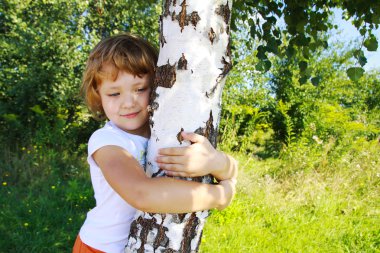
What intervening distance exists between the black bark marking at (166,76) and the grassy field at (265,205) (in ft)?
7.26

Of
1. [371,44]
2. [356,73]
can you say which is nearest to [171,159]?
[356,73]

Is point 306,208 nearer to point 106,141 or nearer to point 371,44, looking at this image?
point 371,44

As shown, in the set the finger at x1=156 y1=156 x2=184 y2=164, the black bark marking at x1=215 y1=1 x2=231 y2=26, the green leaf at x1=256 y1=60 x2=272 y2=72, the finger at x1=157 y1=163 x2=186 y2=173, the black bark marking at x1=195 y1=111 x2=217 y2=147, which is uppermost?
the green leaf at x1=256 y1=60 x2=272 y2=72

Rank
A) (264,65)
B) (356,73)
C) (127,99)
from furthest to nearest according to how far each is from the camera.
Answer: (264,65) → (356,73) → (127,99)

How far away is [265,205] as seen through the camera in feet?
12.9

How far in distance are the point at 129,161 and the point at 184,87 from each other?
1.01 ft

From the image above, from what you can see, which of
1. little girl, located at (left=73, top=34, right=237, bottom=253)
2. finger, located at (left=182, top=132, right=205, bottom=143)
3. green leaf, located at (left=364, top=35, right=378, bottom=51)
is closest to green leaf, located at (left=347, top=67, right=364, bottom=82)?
green leaf, located at (left=364, top=35, right=378, bottom=51)

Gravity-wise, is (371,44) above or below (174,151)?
above

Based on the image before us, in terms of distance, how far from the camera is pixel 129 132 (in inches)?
53.9

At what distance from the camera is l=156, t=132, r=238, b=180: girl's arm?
3.44 feet

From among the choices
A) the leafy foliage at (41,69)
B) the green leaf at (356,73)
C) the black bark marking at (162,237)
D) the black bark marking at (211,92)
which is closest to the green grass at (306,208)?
the green leaf at (356,73)

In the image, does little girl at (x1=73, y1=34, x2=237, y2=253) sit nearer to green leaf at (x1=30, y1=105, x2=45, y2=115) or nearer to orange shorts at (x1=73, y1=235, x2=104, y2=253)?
orange shorts at (x1=73, y1=235, x2=104, y2=253)

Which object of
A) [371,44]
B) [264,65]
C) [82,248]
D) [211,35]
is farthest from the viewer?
[264,65]

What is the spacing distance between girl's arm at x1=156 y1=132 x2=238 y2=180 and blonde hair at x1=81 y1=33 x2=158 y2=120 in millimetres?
371
